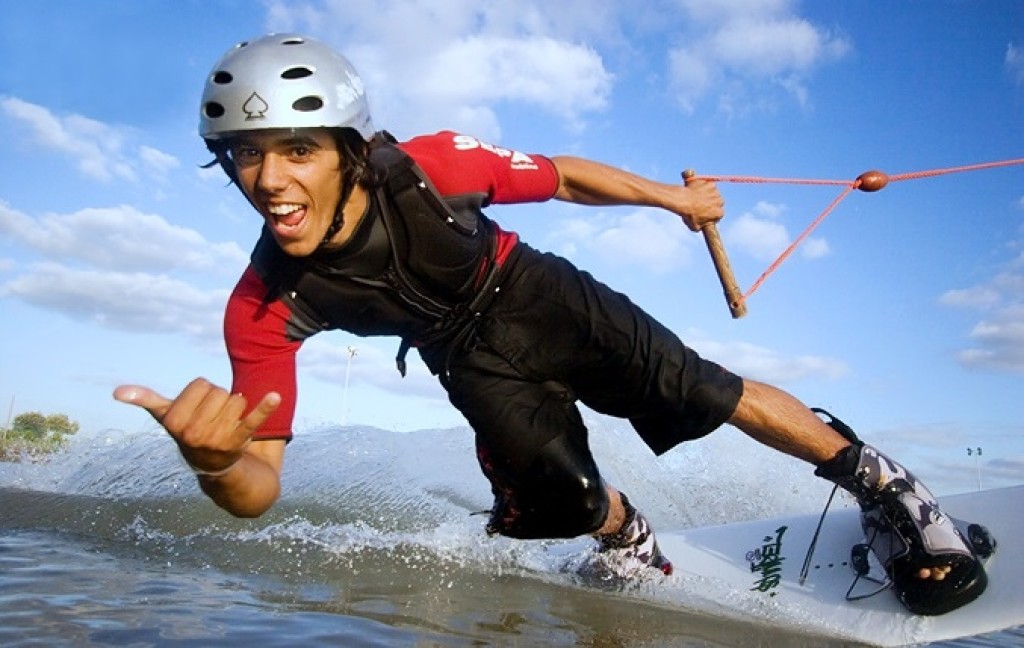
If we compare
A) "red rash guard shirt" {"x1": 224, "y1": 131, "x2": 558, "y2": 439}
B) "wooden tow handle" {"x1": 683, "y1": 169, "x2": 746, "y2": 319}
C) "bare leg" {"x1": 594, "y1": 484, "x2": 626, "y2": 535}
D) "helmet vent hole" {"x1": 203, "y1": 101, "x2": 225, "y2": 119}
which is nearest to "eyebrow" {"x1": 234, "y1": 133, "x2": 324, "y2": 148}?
"helmet vent hole" {"x1": 203, "y1": 101, "x2": 225, "y2": 119}

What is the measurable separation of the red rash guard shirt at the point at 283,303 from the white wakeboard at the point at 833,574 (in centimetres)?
246

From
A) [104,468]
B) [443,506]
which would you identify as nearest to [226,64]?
[443,506]

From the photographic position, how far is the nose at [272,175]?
2900 millimetres

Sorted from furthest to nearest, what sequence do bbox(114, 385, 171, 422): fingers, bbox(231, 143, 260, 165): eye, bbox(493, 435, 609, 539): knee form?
bbox(493, 435, 609, 539): knee, bbox(231, 143, 260, 165): eye, bbox(114, 385, 171, 422): fingers

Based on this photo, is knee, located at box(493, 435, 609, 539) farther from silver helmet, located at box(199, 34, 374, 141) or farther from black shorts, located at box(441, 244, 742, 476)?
silver helmet, located at box(199, 34, 374, 141)

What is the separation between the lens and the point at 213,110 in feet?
10.1

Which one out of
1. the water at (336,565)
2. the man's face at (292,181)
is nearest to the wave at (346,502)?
the water at (336,565)

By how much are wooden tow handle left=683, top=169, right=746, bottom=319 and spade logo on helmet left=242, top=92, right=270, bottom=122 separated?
86.6 inches

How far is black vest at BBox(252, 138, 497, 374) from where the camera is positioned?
3.22 meters

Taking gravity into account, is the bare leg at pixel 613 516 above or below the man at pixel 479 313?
below

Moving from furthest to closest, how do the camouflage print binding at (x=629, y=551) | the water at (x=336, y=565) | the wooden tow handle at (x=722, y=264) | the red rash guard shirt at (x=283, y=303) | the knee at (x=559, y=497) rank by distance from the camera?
the camouflage print binding at (x=629, y=551), the wooden tow handle at (x=722, y=264), the knee at (x=559, y=497), the red rash guard shirt at (x=283, y=303), the water at (x=336, y=565)

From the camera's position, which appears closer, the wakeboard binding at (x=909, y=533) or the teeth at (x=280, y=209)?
the teeth at (x=280, y=209)

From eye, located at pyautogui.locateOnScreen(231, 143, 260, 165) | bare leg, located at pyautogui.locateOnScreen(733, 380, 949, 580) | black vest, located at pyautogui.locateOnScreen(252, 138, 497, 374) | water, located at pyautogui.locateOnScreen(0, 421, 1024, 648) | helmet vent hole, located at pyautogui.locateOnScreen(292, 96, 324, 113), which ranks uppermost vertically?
helmet vent hole, located at pyautogui.locateOnScreen(292, 96, 324, 113)

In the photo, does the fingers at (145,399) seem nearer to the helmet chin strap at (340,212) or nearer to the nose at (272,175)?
the nose at (272,175)
